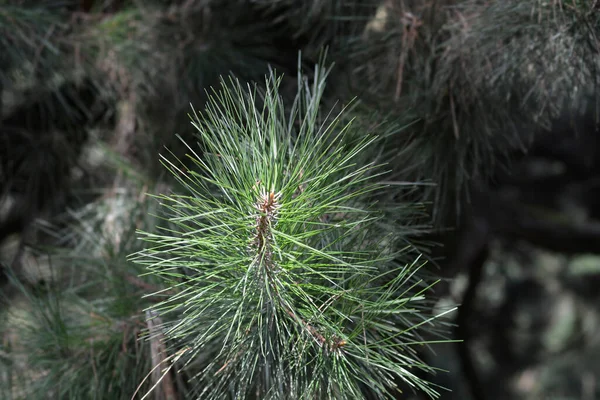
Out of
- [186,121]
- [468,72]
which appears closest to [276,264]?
[468,72]

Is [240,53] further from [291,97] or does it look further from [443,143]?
[443,143]

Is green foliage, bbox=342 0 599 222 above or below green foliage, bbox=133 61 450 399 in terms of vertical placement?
above

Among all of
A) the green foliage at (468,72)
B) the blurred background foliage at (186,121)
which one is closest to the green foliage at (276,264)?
the blurred background foliage at (186,121)

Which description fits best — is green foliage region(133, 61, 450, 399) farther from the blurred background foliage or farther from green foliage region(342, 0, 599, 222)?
green foliage region(342, 0, 599, 222)

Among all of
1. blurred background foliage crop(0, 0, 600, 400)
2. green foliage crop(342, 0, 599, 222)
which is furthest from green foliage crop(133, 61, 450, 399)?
green foliage crop(342, 0, 599, 222)

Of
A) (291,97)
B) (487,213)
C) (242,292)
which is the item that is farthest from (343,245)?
(487,213)

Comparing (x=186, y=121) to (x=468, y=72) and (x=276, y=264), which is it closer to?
(x=468, y=72)

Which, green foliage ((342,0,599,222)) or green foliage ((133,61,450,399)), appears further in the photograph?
green foliage ((342,0,599,222))

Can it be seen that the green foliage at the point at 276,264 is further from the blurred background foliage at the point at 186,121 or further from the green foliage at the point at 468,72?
the green foliage at the point at 468,72

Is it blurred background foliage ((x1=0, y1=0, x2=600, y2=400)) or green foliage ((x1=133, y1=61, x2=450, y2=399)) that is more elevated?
blurred background foliage ((x1=0, y1=0, x2=600, y2=400))
